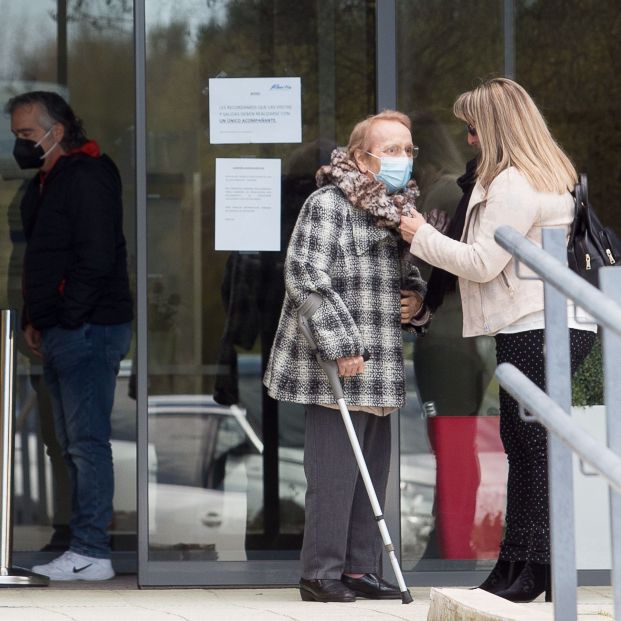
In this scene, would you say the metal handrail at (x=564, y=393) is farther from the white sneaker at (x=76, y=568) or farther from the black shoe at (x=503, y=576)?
the white sneaker at (x=76, y=568)

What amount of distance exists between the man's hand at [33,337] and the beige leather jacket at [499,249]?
238 cm

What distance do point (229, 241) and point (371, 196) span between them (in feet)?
3.32

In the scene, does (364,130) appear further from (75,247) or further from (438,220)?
(75,247)

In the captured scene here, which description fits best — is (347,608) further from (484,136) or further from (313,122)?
(313,122)

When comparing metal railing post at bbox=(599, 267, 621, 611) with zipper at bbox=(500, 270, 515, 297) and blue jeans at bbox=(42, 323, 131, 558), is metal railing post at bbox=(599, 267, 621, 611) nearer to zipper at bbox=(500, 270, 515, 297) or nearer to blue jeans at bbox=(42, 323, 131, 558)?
zipper at bbox=(500, 270, 515, 297)

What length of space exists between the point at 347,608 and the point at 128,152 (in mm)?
3077

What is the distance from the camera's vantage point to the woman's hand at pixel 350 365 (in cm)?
484

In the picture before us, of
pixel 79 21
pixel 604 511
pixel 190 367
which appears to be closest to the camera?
pixel 604 511

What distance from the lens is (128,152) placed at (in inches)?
279

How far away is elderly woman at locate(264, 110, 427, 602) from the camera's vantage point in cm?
497

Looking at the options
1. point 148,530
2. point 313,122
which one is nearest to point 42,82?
point 313,122

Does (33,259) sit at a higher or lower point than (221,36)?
lower

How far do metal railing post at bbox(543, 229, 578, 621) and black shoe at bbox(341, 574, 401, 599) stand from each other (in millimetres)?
1710

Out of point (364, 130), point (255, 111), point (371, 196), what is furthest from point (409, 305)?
point (255, 111)
